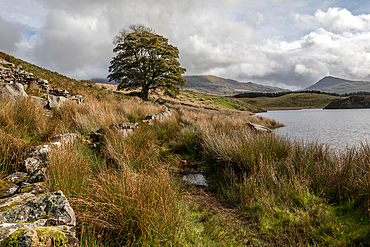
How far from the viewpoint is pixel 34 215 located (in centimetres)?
134

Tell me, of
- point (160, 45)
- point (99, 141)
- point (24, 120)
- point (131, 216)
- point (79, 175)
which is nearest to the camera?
point (131, 216)

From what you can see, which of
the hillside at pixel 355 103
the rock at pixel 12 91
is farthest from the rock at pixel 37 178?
the hillside at pixel 355 103

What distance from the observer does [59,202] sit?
1431 millimetres

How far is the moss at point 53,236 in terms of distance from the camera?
1.05 metres

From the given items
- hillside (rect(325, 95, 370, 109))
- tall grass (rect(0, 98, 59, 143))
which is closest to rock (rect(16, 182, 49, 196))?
tall grass (rect(0, 98, 59, 143))

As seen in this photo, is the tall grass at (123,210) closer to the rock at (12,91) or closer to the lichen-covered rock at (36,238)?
the lichen-covered rock at (36,238)

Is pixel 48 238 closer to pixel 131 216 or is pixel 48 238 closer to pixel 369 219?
pixel 131 216

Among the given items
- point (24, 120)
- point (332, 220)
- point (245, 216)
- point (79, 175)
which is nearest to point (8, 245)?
point (79, 175)

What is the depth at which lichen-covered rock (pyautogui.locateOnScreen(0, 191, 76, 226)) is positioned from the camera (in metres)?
1.30

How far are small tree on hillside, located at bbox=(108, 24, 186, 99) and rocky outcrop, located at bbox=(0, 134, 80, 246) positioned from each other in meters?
18.9

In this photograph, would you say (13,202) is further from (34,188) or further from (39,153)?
(39,153)

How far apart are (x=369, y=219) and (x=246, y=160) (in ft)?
6.70

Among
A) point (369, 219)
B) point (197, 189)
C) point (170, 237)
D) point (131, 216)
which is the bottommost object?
point (197, 189)

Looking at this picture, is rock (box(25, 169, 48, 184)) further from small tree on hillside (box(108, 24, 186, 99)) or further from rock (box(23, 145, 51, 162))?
small tree on hillside (box(108, 24, 186, 99))
